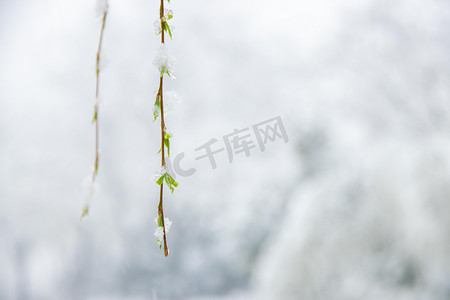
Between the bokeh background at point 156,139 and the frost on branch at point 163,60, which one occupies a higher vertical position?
the bokeh background at point 156,139

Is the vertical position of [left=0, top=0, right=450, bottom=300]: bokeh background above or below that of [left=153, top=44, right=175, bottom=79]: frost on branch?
above

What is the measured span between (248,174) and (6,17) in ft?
14.6

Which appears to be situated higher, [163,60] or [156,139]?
[156,139]

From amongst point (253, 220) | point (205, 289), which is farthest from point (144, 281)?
point (253, 220)

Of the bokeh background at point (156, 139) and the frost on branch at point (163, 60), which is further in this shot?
the bokeh background at point (156, 139)

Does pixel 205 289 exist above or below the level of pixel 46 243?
below

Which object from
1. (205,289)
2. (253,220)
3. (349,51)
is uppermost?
(349,51)

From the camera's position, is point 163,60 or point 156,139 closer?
point 163,60

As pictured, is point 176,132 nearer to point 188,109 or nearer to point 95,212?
point 188,109

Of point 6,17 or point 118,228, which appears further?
point 6,17

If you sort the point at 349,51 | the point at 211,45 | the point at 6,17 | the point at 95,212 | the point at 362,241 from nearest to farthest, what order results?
the point at 362,241 → the point at 349,51 → the point at 95,212 → the point at 211,45 → the point at 6,17

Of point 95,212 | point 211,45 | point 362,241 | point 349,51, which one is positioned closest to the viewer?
point 362,241

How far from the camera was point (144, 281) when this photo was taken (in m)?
5.59

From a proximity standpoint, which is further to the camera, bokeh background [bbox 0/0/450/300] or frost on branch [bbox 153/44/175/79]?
bokeh background [bbox 0/0/450/300]
